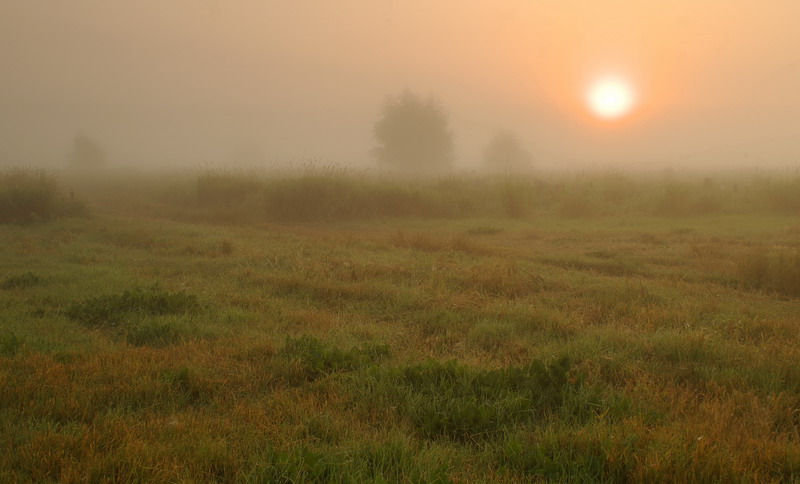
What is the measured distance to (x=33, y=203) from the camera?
15.2 m

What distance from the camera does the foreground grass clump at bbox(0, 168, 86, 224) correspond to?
14.8 meters

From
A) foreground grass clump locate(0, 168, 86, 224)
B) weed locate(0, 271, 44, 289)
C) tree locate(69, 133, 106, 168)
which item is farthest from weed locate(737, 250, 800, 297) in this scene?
tree locate(69, 133, 106, 168)

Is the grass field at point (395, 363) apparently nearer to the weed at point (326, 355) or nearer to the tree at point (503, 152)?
the weed at point (326, 355)

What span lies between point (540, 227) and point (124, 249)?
11.7 m

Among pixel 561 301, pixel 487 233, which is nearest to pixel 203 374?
pixel 561 301

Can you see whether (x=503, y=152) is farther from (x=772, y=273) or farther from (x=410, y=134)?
(x=772, y=273)

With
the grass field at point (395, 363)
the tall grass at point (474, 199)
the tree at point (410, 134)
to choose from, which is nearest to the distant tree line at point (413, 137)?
the tree at point (410, 134)

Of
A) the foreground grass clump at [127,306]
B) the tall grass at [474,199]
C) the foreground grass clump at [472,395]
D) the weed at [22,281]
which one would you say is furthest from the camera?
the tall grass at [474,199]

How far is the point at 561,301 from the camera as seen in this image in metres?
7.10

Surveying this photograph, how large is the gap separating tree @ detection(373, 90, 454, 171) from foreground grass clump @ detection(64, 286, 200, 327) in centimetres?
4145

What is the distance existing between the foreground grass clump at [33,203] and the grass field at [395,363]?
4.06m

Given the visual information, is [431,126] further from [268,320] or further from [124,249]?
[268,320]

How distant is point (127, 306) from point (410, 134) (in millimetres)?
42204

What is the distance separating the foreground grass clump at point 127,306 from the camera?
6.02 metres
